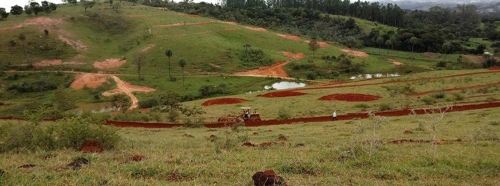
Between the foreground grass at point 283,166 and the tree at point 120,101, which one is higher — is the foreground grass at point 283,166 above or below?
above

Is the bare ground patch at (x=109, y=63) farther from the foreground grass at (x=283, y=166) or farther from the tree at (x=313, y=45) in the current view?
the foreground grass at (x=283, y=166)

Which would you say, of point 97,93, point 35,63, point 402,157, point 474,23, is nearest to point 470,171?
point 402,157

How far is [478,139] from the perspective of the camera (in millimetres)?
18609

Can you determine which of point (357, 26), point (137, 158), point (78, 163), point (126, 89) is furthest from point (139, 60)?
point (357, 26)

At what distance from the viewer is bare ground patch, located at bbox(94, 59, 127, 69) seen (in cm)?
8131

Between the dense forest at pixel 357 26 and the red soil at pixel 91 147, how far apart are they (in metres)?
107

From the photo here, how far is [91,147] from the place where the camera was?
17.6 m

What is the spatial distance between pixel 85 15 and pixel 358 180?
11401 cm

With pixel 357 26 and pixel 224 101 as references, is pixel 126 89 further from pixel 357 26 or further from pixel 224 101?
pixel 357 26

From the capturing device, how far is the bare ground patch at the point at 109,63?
8131 centimetres

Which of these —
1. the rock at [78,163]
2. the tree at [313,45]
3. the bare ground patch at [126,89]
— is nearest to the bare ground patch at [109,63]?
the bare ground patch at [126,89]

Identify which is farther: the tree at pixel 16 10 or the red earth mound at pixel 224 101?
the tree at pixel 16 10

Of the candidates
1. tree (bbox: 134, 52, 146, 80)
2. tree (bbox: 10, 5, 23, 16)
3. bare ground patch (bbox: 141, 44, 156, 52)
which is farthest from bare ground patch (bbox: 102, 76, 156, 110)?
tree (bbox: 10, 5, 23, 16)

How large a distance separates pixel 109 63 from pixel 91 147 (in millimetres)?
69756
